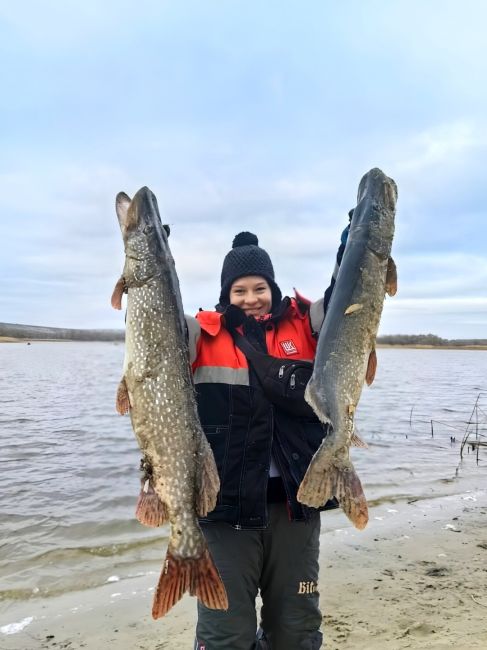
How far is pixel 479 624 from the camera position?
4.37 m

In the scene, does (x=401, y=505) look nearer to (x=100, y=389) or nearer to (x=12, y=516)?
(x=12, y=516)

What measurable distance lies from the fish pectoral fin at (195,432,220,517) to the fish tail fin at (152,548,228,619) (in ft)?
0.70

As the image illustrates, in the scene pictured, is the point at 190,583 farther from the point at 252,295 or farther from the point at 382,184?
the point at 382,184

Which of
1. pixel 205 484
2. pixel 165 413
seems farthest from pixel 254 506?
pixel 165 413

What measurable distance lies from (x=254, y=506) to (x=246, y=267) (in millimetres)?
1614

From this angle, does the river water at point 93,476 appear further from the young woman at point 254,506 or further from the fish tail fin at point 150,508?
the fish tail fin at point 150,508

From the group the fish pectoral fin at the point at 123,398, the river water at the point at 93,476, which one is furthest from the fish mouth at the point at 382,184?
the river water at the point at 93,476

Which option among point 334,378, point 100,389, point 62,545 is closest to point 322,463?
point 334,378

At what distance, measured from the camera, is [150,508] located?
9.22 ft

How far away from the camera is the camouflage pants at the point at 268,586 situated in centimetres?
285

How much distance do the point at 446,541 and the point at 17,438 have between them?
33.1 feet

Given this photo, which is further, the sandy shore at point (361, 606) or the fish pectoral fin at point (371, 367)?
the sandy shore at point (361, 606)

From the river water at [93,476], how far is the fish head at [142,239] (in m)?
4.35

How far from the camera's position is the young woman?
291 cm
